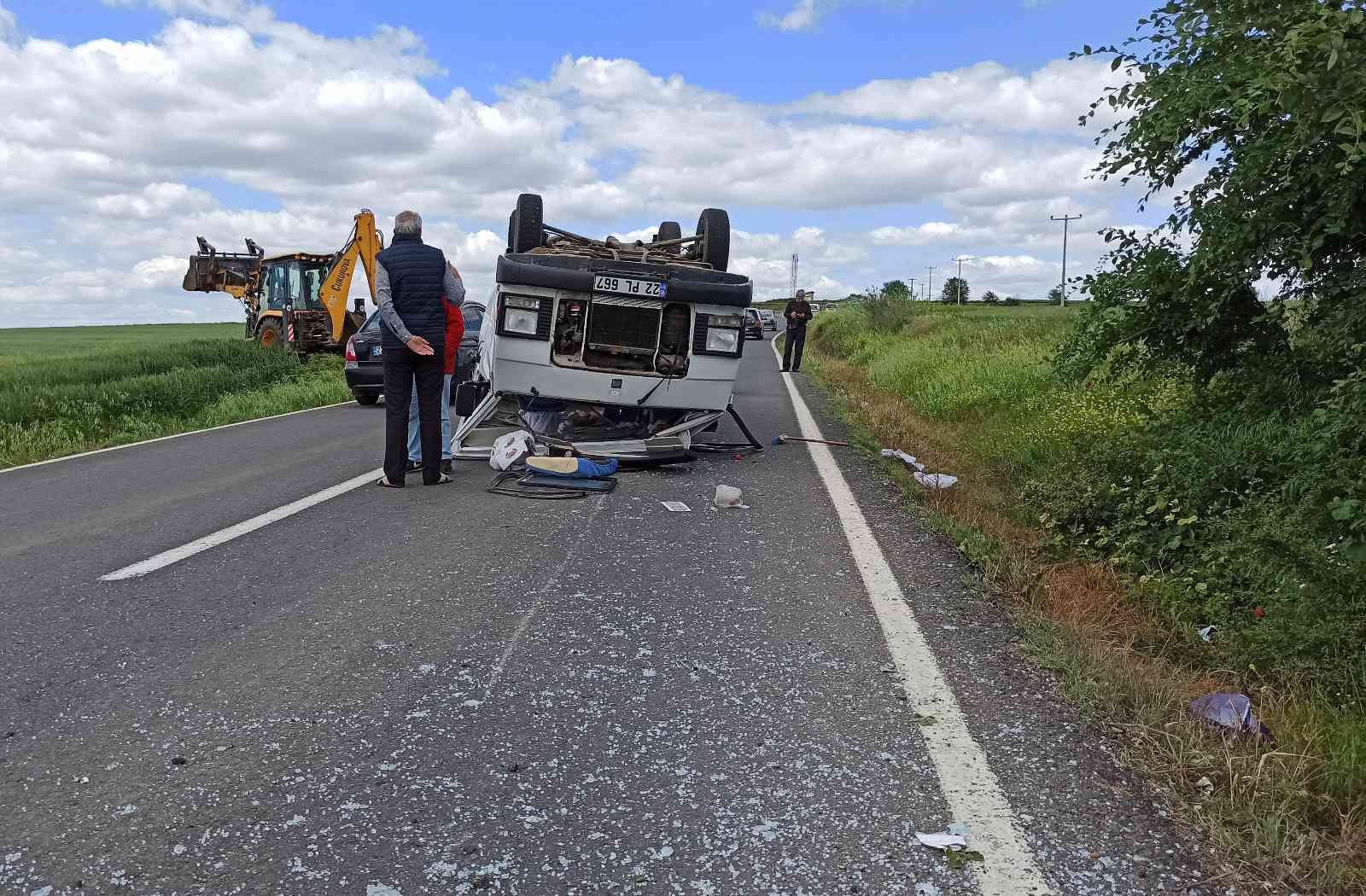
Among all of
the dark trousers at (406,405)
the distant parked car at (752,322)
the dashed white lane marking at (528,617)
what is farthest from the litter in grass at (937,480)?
the dark trousers at (406,405)

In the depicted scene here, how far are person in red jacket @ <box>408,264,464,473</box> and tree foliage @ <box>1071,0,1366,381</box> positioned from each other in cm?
472

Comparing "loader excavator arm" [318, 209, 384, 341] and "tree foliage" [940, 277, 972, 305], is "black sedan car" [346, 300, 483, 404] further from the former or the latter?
"tree foliage" [940, 277, 972, 305]

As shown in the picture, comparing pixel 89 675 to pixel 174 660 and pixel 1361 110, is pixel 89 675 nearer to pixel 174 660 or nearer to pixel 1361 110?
pixel 174 660

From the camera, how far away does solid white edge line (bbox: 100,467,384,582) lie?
17.4 ft

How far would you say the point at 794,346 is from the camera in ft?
79.6

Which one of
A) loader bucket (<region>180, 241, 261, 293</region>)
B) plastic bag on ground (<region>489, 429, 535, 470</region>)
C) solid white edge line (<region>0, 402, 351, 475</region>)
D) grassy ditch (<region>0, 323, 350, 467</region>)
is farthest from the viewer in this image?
loader bucket (<region>180, 241, 261, 293</region>)

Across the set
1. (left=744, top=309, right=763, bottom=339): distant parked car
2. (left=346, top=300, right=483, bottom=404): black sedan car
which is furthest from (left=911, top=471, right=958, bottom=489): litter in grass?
(left=346, top=300, right=483, bottom=404): black sedan car

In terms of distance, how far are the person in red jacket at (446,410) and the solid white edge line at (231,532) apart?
14.5 inches

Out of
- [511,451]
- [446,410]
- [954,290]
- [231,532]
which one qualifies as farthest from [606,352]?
[954,290]

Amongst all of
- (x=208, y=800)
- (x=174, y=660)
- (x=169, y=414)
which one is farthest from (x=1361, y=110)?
(x=169, y=414)

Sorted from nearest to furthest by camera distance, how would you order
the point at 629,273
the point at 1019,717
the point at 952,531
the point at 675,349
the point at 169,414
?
the point at 1019,717
the point at 952,531
the point at 629,273
the point at 675,349
the point at 169,414

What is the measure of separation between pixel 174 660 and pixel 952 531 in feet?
14.2

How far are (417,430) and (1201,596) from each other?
19.3 ft

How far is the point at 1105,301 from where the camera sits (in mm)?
6609
